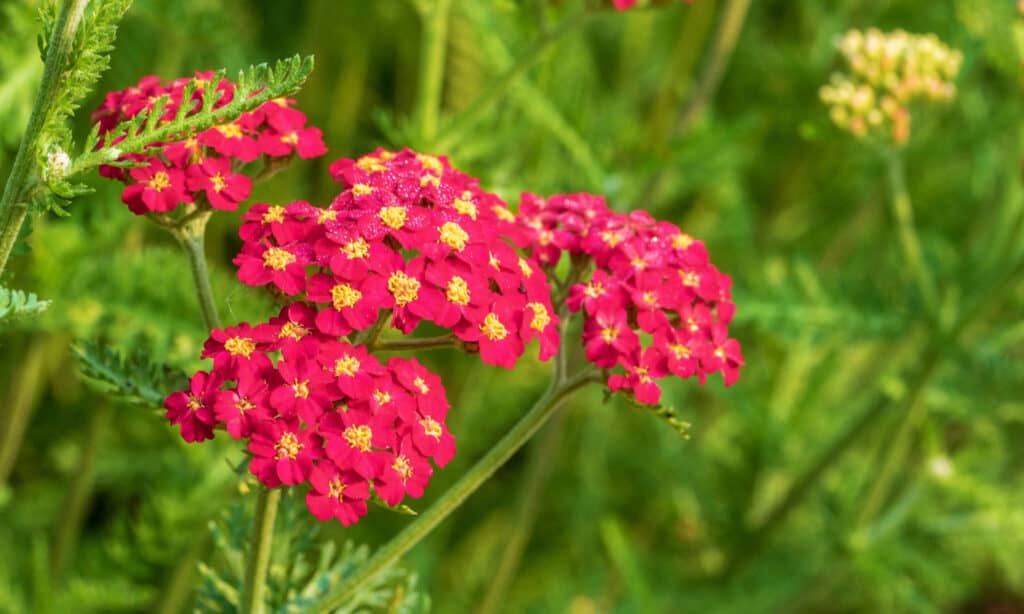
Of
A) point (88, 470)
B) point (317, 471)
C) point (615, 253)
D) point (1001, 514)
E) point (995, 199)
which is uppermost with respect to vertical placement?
point (615, 253)

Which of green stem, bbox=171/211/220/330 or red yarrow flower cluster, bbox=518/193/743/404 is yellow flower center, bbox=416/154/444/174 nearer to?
red yarrow flower cluster, bbox=518/193/743/404

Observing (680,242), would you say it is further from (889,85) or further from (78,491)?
(78,491)

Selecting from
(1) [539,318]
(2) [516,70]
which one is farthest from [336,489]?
(2) [516,70]

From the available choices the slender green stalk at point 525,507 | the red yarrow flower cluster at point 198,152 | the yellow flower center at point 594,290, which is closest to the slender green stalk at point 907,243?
the slender green stalk at point 525,507

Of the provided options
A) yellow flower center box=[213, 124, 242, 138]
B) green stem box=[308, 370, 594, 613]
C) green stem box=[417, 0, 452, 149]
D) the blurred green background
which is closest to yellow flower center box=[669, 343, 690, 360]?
green stem box=[308, 370, 594, 613]

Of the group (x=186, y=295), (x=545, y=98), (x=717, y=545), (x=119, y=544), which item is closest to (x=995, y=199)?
(x=717, y=545)

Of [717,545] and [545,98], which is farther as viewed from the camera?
[717,545]

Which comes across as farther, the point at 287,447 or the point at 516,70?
the point at 516,70

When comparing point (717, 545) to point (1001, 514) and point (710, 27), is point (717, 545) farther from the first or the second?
point (710, 27)
